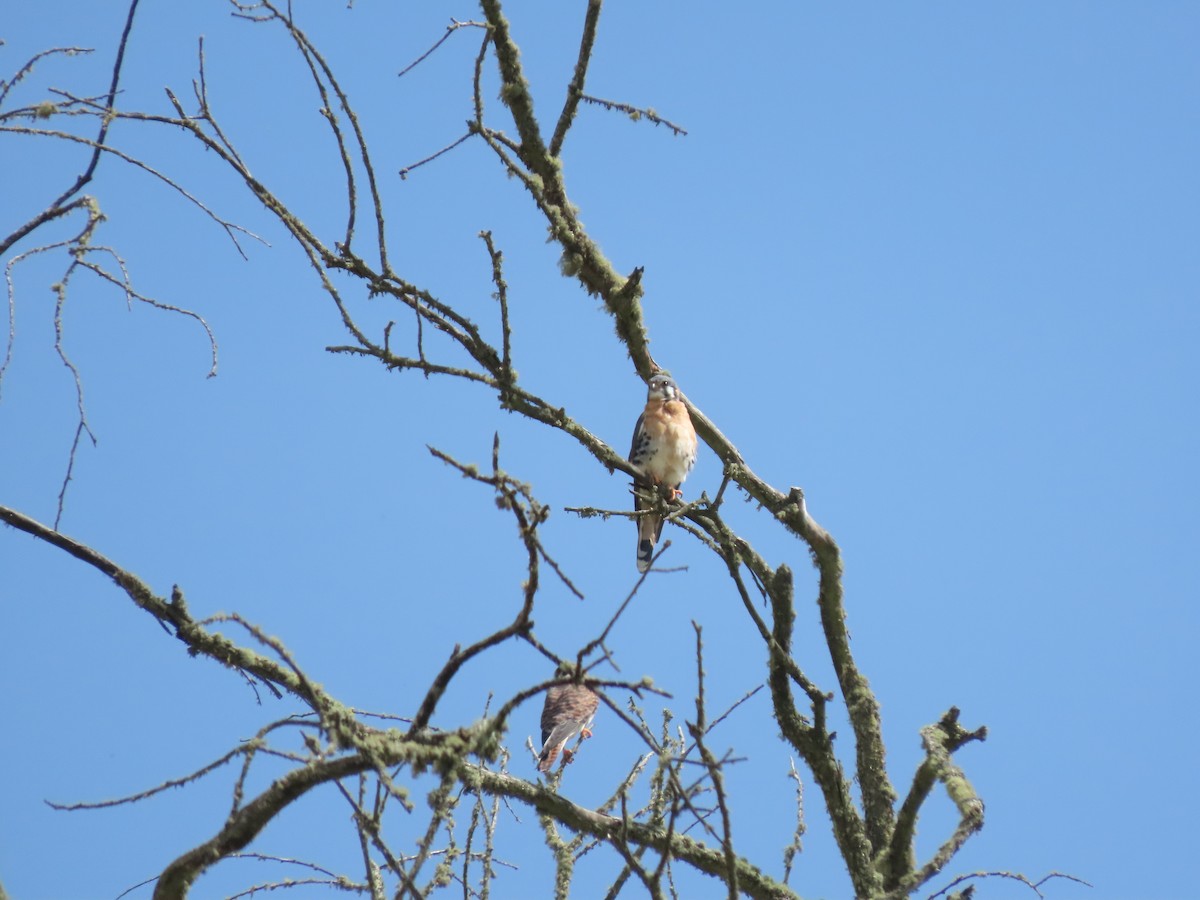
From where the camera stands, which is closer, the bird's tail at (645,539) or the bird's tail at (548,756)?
the bird's tail at (548,756)

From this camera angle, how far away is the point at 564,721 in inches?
207

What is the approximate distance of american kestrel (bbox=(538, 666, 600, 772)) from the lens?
5180 mm

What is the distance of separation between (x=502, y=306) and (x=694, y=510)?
3.22 feet

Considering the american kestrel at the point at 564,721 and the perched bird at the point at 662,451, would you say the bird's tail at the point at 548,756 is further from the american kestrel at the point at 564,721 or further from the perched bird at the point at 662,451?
the perched bird at the point at 662,451

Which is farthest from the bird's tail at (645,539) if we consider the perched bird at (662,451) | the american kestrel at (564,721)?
the american kestrel at (564,721)

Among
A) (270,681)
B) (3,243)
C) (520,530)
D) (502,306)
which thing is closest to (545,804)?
(270,681)

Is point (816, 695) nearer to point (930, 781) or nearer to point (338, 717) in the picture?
point (930, 781)

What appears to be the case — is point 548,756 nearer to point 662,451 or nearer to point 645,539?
point 645,539

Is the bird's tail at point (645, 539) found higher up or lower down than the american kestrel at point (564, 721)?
higher up

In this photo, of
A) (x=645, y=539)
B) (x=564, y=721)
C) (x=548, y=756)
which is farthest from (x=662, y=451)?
(x=548, y=756)

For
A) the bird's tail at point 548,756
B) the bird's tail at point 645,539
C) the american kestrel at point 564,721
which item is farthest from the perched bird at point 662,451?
the bird's tail at point 548,756

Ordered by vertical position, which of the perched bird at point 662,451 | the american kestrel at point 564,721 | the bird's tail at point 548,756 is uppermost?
the perched bird at point 662,451

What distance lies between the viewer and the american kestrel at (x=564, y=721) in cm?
518

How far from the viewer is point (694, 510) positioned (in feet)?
11.3
